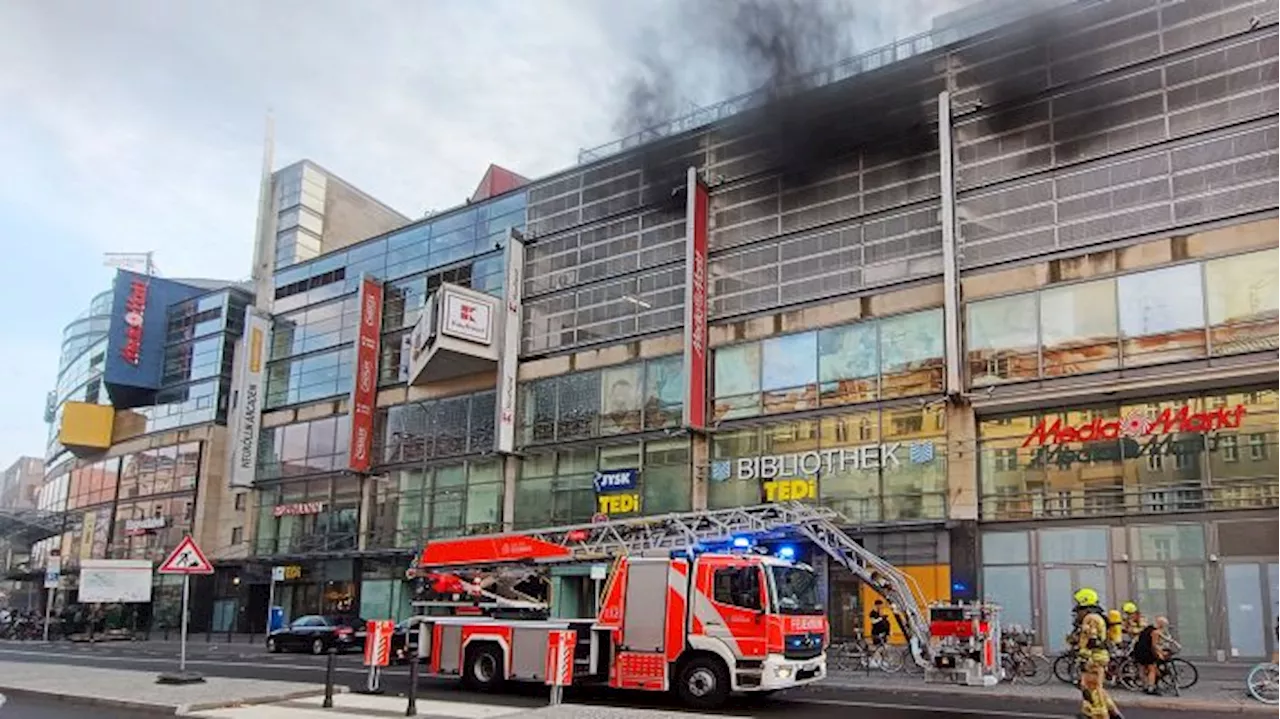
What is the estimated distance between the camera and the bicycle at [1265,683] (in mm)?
16781

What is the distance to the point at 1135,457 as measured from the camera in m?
24.7

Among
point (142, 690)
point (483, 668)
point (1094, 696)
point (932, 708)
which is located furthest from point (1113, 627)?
point (142, 690)

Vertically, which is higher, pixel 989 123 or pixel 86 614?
pixel 989 123

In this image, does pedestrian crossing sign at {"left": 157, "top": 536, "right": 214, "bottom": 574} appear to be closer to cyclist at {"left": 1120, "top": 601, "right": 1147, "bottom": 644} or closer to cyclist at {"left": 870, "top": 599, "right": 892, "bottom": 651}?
cyclist at {"left": 870, "top": 599, "right": 892, "bottom": 651}

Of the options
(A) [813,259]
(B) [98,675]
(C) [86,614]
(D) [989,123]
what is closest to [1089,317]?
(D) [989,123]

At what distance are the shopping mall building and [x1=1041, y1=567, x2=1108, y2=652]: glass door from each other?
6 cm

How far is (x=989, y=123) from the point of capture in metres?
→ 28.1

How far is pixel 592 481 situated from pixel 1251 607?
1937 centimetres

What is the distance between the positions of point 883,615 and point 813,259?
422 inches

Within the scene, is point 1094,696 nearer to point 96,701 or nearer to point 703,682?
point 703,682

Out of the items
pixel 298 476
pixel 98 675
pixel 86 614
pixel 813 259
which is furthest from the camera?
pixel 86 614

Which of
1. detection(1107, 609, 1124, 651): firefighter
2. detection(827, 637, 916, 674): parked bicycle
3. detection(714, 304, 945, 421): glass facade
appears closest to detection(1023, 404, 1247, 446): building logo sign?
detection(714, 304, 945, 421): glass facade

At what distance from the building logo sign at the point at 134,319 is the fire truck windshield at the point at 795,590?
50213 millimetres

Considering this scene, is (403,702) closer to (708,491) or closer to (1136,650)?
(1136,650)
